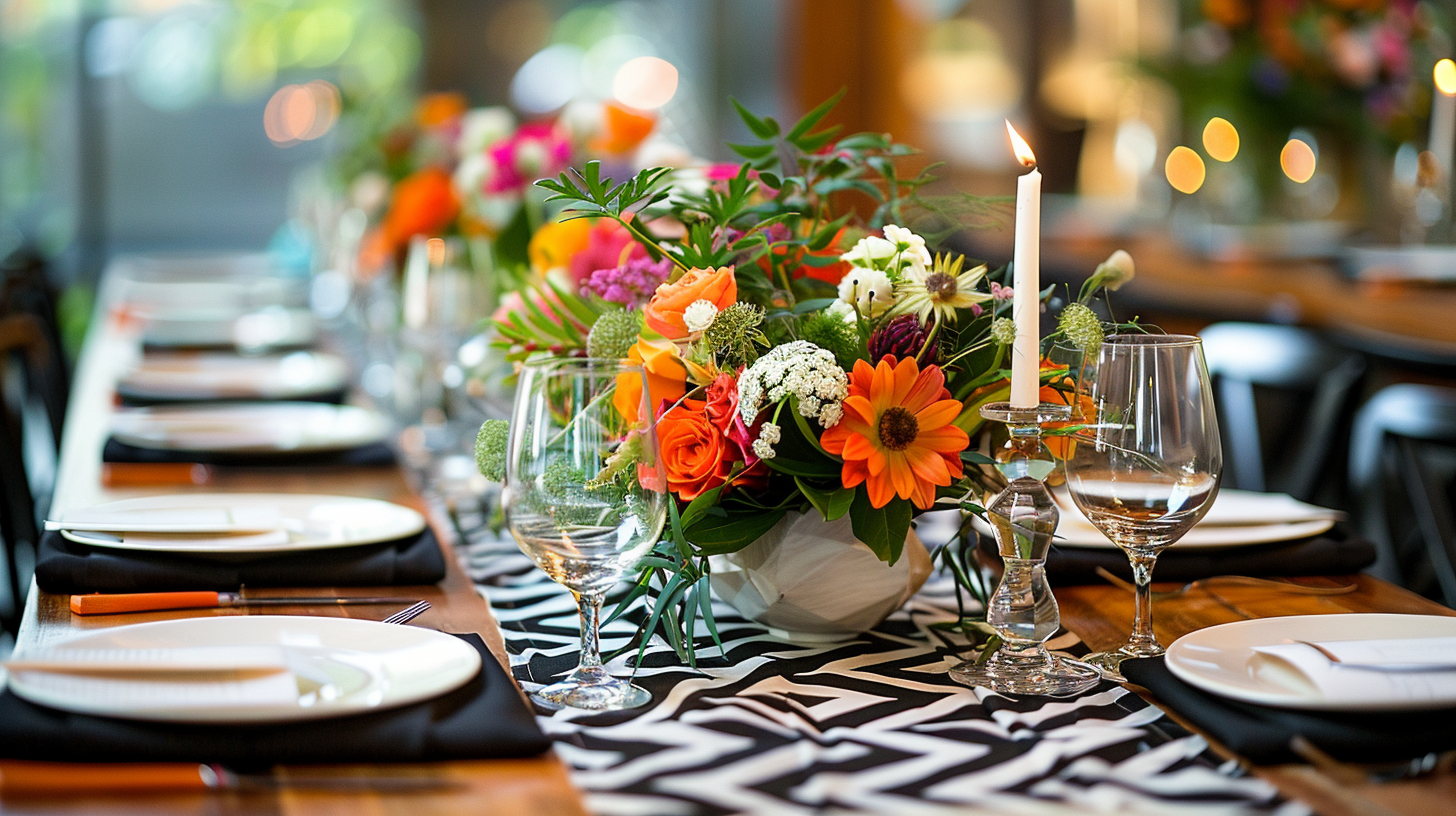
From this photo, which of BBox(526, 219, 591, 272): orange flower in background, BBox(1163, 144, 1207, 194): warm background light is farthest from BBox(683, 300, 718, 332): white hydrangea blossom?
BBox(1163, 144, 1207, 194): warm background light

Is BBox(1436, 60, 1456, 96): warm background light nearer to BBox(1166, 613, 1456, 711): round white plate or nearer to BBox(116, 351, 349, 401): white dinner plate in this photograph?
BBox(1166, 613, 1456, 711): round white plate

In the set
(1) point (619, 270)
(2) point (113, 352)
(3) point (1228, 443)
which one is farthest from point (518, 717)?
(2) point (113, 352)

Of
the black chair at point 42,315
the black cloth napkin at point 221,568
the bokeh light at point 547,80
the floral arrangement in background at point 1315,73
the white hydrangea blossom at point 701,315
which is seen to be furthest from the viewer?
the bokeh light at point 547,80

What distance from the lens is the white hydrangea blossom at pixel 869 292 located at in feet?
3.12

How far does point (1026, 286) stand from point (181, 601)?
2.19 feet

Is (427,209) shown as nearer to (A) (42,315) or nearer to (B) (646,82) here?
(A) (42,315)

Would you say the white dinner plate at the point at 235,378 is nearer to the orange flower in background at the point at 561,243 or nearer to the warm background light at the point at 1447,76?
the orange flower in background at the point at 561,243

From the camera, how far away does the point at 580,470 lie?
83cm

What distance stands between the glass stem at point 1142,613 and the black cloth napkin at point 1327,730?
0.14 m

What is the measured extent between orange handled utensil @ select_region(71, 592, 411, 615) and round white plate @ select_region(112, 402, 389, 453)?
54 cm

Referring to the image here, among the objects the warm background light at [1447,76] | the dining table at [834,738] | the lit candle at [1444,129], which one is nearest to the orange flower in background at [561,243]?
the dining table at [834,738]

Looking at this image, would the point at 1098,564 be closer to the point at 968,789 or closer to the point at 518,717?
the point at 968,789

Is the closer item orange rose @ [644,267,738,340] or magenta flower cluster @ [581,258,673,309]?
orange rose @ [644,267,738,340]

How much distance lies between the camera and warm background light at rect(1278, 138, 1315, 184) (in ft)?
13.7
